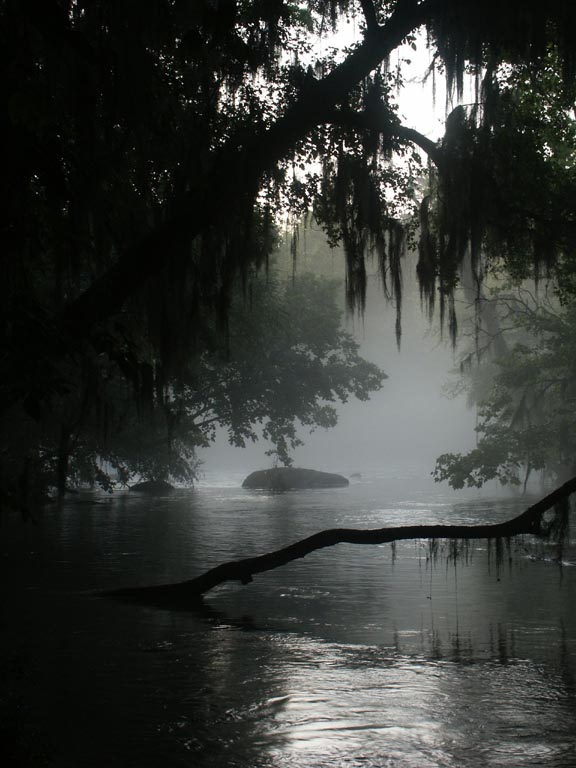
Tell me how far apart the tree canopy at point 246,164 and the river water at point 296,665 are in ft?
7.86

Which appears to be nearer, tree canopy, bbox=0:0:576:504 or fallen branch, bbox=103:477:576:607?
tree canopy, bbox=0:0:576:504

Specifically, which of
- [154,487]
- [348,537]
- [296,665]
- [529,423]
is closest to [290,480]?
[154,487]

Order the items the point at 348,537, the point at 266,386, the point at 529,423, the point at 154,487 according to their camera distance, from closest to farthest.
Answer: the point at 348,537 < the point at 529,423 < the point at 266,386 < the point at 154,487

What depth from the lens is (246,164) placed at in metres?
8.95

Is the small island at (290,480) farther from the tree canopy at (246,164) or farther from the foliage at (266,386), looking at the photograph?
the tree canopy at (246,164)

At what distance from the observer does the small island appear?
44656 millimetres

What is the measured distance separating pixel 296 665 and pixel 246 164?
490cm

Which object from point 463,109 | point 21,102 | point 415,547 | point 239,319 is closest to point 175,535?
point 415,547

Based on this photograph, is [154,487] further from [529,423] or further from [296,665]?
[296,665]

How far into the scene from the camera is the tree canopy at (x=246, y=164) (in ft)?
23.9

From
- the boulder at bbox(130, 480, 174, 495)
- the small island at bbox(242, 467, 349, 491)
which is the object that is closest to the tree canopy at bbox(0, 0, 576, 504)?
the boulder at bbox(130, 480, 174, 495)

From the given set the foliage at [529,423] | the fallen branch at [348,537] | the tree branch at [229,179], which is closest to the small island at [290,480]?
the foliage at [529,423]

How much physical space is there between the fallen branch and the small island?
31.9 m

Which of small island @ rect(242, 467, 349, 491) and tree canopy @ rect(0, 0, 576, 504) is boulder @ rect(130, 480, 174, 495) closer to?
small island @ rect(242, 467, 349, 491)
